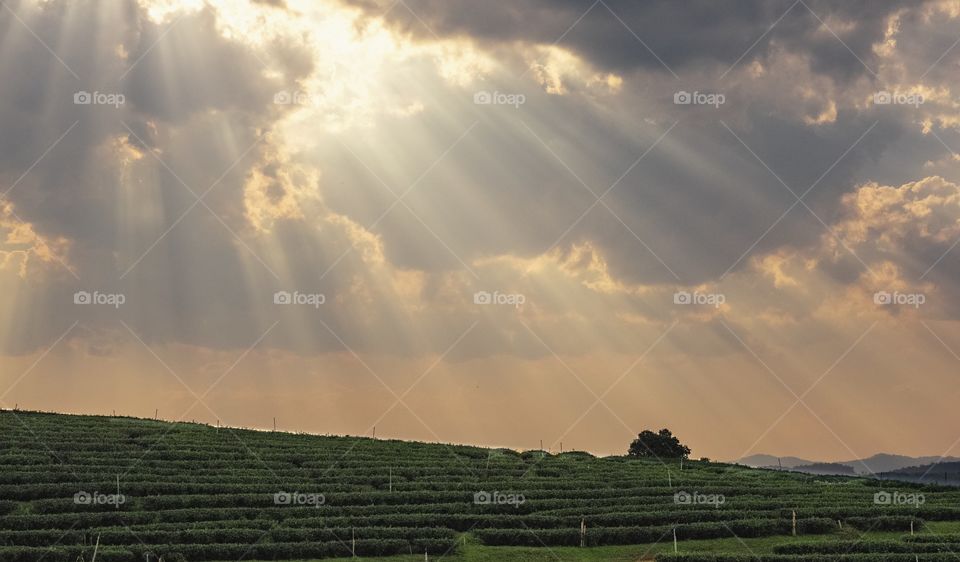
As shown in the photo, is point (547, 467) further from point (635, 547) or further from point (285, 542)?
point (285, 542)

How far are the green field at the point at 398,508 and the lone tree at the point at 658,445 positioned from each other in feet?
97.5

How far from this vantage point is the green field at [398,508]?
128 feet

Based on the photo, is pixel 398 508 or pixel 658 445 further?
pixel 658 445

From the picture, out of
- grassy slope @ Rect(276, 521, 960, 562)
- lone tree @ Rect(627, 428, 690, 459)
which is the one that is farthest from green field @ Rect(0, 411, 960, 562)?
lone tree @ Rect(627, 428, 690, 459)

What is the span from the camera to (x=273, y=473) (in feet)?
172

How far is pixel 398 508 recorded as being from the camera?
45.2 meters

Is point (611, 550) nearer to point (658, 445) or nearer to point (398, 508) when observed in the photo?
point (398, 508)

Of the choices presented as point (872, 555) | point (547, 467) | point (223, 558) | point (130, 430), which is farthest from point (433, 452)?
point (872, 555)

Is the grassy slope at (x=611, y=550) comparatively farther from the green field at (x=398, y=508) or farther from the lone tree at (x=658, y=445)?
the lone tree at (x=658, y=445)

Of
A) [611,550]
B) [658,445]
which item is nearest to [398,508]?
[611,550]

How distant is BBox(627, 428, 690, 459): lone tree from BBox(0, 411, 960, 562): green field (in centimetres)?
2972

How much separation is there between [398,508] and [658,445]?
168 feet

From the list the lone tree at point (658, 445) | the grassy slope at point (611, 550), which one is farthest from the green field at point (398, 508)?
the lone tree at point (658, 445)

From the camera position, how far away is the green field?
3912 centimetres
